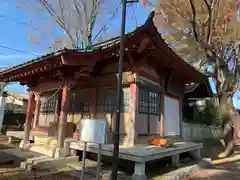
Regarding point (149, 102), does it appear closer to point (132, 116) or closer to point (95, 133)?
point (132, 116)

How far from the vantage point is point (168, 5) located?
11.2 metres

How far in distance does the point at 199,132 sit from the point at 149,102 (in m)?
9.93

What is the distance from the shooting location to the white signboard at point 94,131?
160 inches

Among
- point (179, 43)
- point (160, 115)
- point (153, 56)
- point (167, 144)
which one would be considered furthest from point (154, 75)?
point (179, 43)

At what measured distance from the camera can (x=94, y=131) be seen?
163 inches

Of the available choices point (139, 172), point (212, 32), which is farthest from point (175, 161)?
point (212, 32)

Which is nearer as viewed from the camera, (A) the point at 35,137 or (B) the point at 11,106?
(A) the point at 35,137

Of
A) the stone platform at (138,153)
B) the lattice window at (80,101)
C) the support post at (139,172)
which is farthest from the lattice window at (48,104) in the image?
the support post at (139,172)

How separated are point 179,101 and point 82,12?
9668mm

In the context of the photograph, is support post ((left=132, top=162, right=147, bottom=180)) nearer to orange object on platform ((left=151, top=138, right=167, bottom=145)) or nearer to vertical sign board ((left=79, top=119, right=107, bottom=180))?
vertical sign board ((left=79, top=119, right=107, bottom=180))

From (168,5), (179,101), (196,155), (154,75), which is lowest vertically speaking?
(196,155)

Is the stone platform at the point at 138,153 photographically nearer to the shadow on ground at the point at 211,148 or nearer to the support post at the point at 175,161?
the support post at the point at 175,161

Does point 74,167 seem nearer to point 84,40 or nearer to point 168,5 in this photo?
point 168,5

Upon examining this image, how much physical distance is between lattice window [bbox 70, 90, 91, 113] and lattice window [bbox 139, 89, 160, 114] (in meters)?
2.05
